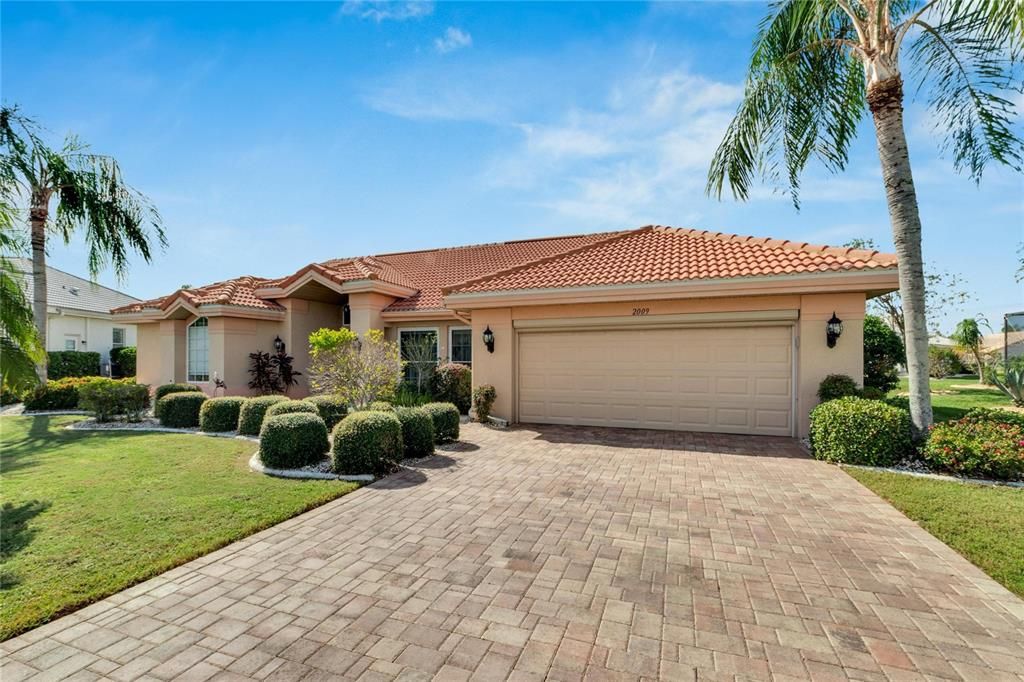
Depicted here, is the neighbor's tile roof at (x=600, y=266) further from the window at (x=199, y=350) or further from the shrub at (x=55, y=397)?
A: the shrub at (x=55, y=397)

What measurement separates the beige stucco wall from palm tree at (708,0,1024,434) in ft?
3.55

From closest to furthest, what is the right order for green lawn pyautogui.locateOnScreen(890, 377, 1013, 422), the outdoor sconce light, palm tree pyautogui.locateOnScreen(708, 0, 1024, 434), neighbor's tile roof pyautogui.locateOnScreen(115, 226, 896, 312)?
palm tree pyautogui.locateOnScreen(708, 0, 1024, 434)
the outdoor sconce light
neighbor's tile roof pyautogui.locateOnScreen(115, 226, 896, 312)
green lawn pyautogui.locateOnScreen(890, 377, 1013, 422)

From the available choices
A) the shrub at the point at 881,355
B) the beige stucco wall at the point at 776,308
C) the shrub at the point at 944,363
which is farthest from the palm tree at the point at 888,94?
the shrub at the point at 944,363

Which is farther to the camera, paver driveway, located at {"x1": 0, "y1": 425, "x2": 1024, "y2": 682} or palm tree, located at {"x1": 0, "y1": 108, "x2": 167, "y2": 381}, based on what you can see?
palm tree, located at {"x1": 0, "y1": 108, "x2": 167, "y2": 381}

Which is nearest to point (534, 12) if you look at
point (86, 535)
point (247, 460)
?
point (247, 460)

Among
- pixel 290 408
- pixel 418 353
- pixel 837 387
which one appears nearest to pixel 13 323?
pixel 290 408

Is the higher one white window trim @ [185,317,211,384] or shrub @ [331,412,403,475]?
white window trim @ [185,317,211,384]

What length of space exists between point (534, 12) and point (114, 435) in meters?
14.1

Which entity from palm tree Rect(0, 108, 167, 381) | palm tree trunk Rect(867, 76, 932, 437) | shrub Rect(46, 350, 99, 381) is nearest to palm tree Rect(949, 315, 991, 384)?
palm tree trunk Rect(867, 76, 932, 437)

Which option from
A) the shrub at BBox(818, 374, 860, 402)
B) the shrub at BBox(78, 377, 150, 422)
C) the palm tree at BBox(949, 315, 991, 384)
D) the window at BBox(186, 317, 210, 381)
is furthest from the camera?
the palm tree at BBox(949, 315, 991, 384)

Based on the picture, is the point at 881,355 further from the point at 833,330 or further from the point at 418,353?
the point at 418,353

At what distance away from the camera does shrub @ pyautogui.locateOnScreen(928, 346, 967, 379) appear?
2953cm

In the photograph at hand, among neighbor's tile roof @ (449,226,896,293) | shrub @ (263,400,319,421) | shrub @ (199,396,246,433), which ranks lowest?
shrub @ (199,396,246,433)

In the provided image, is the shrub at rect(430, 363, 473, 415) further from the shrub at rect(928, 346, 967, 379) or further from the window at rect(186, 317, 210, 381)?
the shrub at rect(928, 346, 967, 379)
